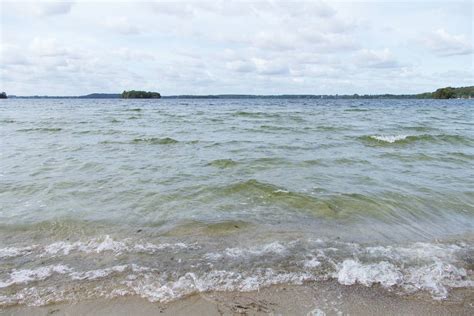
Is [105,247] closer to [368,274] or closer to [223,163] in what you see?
[368,274]

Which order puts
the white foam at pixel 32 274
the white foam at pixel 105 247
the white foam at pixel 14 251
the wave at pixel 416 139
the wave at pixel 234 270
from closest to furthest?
the wave at pixel 234 270, the white foam at pixel 32 274, the white foam at pixel 14 251, the white foam at pixel 105 247, the wave at pixel 416 139

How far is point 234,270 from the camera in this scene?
511 cm

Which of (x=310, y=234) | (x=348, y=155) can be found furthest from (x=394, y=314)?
(x=348, y=155)

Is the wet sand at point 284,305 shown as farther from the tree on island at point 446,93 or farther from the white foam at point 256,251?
the tree on island at point 446,93

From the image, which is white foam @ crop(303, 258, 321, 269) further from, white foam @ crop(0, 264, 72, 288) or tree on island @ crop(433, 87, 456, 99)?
tree on island @ crop(433, 87, 456, 99)

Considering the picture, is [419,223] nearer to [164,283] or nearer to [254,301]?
[254,301]

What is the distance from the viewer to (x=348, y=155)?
14359 millimetres

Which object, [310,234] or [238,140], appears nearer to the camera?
[310,234]

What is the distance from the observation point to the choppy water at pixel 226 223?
16.2 feet

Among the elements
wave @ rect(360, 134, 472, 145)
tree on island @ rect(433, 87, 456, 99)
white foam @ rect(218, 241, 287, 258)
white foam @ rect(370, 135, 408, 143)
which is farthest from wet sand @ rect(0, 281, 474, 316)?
tree on island @ rect(433, 87, 456, 99)

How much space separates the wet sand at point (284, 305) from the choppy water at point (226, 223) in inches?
6.9

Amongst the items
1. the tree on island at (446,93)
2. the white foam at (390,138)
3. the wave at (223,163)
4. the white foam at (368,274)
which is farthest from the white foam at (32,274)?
the tree on island at (446,93)

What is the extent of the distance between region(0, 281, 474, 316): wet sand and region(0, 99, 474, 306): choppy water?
0.18 m

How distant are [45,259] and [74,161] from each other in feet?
27.0
